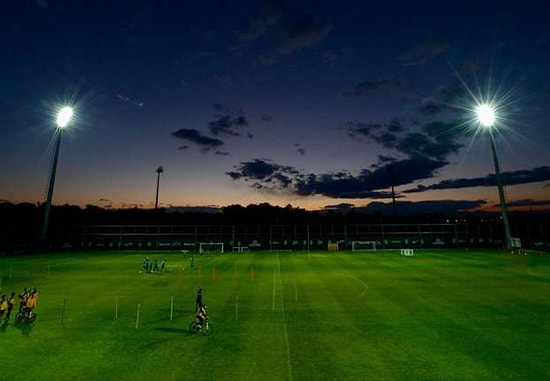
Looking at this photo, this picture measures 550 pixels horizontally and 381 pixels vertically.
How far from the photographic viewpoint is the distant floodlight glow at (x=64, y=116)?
228 feet

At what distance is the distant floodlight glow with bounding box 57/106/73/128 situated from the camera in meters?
69.6

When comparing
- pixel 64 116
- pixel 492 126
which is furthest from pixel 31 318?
pixel 492 126

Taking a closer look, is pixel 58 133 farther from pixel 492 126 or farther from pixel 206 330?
pixel 492 126

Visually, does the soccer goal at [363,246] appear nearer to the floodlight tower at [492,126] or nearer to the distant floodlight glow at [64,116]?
the floodlight tower at [492,126]

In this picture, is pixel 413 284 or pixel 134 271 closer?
pixel 413 284

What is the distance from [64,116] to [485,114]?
83.3 m

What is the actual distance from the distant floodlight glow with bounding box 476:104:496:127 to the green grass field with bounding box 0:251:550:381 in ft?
130

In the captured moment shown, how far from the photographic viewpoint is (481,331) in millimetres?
19359

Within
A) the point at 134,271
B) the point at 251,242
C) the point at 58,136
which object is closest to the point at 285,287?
the point at 134,271

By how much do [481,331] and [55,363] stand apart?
861 inches

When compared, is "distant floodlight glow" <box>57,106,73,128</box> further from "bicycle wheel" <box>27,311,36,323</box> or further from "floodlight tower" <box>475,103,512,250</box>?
"floodlight tower" <box>475,103,512,250</box>

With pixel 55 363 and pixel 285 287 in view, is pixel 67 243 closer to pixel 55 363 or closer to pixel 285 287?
pixel 285 287

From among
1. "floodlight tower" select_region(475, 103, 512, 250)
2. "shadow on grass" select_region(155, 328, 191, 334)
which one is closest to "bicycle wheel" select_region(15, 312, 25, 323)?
"shadow on grass" select_region(155, 328, 191, 334)

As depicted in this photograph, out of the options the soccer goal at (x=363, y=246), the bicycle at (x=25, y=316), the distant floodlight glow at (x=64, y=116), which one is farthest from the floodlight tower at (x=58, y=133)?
the soccer goal at (x=363, y=246)
